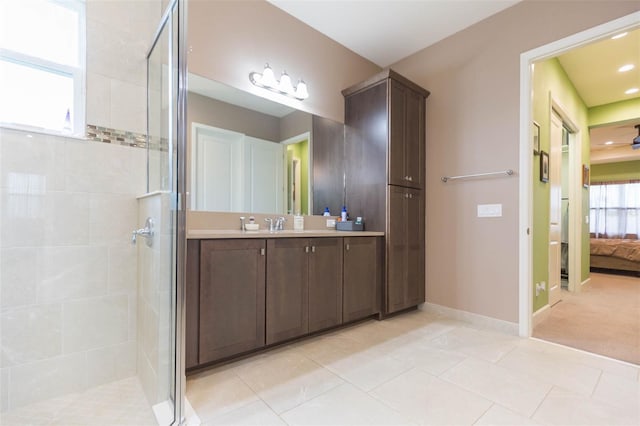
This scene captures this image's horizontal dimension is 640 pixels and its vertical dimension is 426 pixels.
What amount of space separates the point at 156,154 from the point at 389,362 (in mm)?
1863

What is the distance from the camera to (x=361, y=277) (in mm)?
2498

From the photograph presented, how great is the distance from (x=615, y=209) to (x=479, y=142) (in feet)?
23.8

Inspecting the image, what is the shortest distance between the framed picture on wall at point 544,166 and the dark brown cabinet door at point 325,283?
85.3 inches

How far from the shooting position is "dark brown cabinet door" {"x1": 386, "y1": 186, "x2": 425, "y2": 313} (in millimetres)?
2672

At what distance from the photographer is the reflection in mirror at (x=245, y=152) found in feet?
6.91

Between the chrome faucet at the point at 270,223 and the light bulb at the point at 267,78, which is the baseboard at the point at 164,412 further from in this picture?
the light bulb at the point at 267,78

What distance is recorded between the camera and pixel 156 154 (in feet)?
5.18

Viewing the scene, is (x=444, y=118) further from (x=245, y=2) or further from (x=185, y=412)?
(x=185, y=412)

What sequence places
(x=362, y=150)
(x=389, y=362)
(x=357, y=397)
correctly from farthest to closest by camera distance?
(x=362, y=150) → (x=389, y=362) → (x=357, y=397)

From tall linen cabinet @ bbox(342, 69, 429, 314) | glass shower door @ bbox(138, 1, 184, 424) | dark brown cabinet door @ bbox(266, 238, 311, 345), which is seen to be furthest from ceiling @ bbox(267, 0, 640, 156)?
dark brown cabinet door @ bbox(266, 238, 311, 345)

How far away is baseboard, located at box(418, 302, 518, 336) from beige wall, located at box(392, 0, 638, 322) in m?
0.05

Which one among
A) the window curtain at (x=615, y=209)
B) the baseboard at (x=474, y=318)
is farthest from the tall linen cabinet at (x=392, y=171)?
the window curtain at (x=615, y=209)

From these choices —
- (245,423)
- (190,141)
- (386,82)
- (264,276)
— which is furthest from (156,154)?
(386,82)

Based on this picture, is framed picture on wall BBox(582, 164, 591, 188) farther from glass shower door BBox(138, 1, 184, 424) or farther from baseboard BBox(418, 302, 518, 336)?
glass shower door BBox(138, 1, 184, 424)
